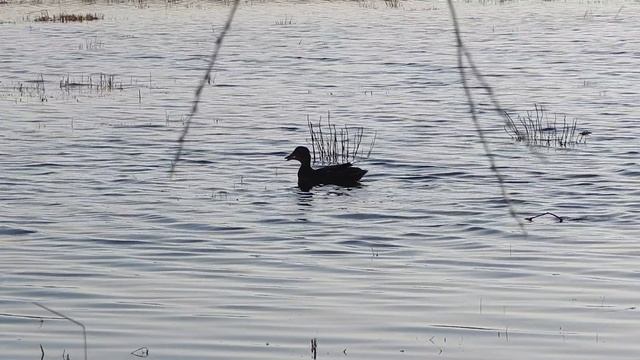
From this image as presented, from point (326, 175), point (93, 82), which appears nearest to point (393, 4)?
point (93, 82)

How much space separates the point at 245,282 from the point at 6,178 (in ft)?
25.9

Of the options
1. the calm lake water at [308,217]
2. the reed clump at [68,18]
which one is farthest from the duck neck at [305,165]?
the reed clump at [68,18]

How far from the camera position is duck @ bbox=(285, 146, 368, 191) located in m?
17.9

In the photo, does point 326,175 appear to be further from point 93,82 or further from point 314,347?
point 93,82

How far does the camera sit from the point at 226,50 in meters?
40.9

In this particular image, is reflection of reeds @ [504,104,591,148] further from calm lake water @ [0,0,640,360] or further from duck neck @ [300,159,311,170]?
duck neck @ [300,159,311,170]

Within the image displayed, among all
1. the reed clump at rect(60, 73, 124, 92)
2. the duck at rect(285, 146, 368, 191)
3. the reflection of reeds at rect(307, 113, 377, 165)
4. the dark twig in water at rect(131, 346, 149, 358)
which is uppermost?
the dark twig in water at rect(131, 346, 149, 358)

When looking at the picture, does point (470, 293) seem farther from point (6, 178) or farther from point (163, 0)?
point (163, 0)

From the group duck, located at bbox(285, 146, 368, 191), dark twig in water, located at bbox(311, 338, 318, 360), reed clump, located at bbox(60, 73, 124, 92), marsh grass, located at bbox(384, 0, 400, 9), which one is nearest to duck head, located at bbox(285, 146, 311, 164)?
duck, located at bbox(285, 146, 368, 191)

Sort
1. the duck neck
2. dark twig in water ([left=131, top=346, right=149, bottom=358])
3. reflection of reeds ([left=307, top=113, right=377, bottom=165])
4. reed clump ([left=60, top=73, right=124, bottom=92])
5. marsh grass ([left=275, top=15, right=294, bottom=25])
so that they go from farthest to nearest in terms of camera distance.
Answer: marsh grass ([left=275, top=15, right=294, bottom=25]), reed clump ([left=60, top=73, right=124, bottom=92]), reflection of reeds ([left=307, top=113, right=377, bottom=165]), the duck neck, dark twig in water ([left=131, top=346, right=149, bottom=358])

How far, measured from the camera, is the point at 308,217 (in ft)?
50.5

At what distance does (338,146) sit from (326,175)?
387cm

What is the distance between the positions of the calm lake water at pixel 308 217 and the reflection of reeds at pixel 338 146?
39 cm

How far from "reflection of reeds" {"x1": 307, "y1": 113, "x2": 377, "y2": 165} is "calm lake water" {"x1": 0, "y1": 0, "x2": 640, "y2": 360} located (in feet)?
1.28
